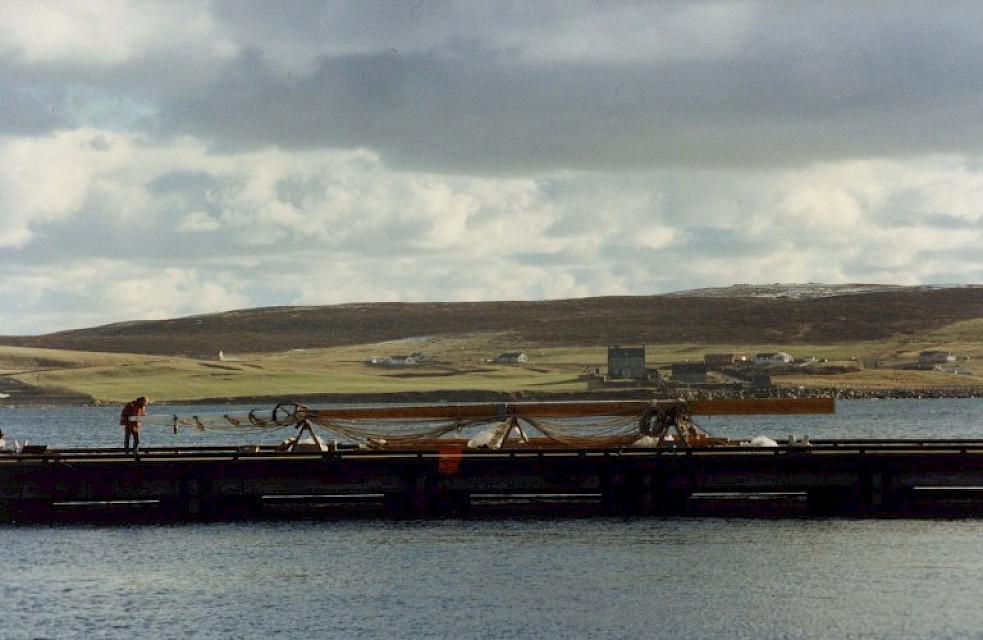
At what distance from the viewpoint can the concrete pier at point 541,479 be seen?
52875mm

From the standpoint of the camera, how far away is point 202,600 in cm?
4394

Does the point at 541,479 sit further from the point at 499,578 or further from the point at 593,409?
→ the point at 499,578

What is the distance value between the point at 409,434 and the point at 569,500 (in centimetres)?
677

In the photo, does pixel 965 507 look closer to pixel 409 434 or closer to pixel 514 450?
pixel 514 450

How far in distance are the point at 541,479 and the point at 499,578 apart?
8.19 metres

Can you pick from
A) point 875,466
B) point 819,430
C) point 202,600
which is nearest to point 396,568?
point 202,600

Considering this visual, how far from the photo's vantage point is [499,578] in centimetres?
4538

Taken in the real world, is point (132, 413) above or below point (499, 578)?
above

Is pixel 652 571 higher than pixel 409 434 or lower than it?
lower

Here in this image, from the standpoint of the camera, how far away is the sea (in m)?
40.0

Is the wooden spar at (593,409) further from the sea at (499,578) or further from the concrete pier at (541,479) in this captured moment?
the sea at (499,578)

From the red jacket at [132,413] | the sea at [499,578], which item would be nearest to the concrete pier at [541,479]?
the sea at [499,578]

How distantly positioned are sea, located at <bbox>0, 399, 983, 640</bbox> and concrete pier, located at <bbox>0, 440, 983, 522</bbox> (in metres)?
0.81

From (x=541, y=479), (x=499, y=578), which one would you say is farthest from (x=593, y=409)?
(x=499, y=578)
